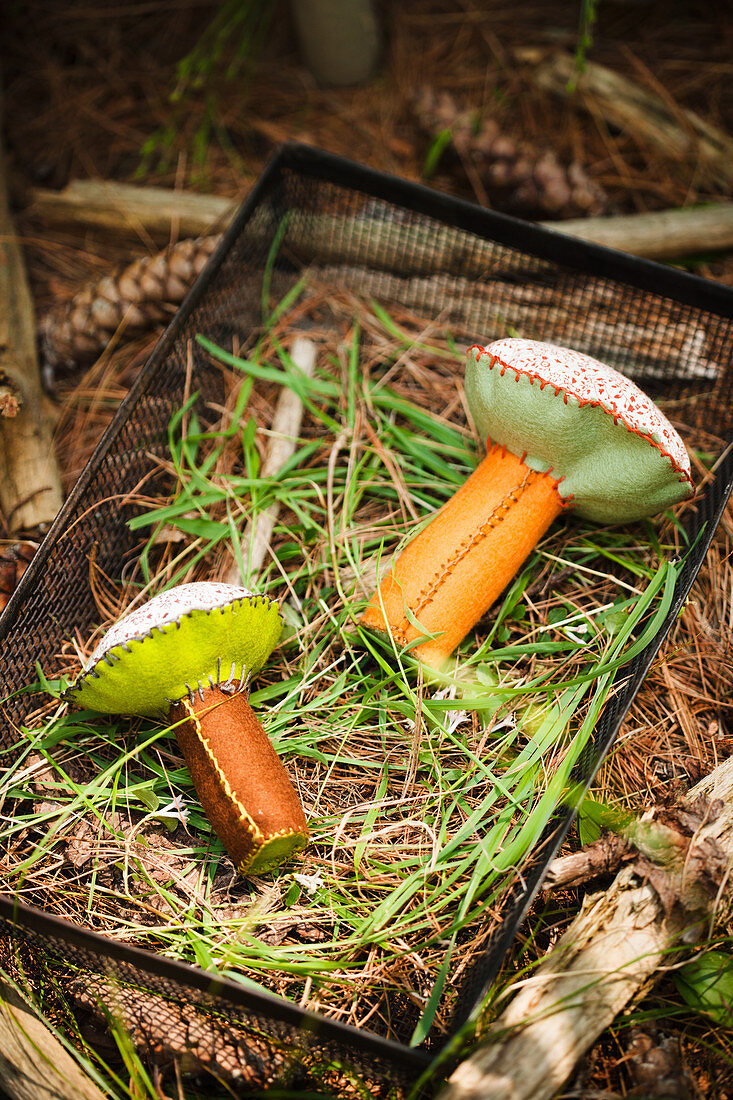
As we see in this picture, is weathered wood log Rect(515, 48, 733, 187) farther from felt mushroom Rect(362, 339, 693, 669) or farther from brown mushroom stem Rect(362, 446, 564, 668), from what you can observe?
brown mushroom stem Rect(362, 446, 564, 668)

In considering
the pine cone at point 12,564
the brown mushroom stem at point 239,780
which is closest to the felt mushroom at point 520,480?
the brown mushroom stem at point 239,780

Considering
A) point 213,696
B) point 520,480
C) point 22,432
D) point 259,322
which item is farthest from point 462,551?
point 22,432

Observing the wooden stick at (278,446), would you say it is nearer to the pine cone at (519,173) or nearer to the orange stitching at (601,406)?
the orange stitching at (601,406)

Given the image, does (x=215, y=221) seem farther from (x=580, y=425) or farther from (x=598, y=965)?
(x=598, y=965)

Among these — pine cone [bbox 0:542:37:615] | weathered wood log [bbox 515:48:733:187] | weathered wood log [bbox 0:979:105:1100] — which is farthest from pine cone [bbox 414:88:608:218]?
weathered wood log [bbox 0:979:105:1100]

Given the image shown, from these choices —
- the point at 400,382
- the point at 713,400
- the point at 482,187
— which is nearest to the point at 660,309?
the point at 713,400

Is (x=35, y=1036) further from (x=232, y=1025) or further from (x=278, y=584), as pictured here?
(x=278, y=584)
